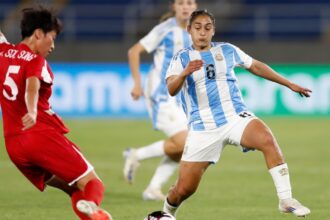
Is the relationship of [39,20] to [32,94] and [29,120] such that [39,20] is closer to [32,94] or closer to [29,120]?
[32,94]

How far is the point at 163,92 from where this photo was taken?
34.8ft

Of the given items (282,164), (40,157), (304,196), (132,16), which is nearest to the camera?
(40,157)

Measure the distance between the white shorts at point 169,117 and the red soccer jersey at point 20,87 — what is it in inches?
147

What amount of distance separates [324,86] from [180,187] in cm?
1343

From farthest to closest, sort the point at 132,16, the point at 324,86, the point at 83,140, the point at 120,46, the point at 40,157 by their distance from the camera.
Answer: the point at 132,16 → the point at 120,46 → the point at 324,86 → the point at 83,140 → the point at 40,157

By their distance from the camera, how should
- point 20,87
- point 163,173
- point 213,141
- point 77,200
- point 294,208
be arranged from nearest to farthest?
1. point 20,87
2. point 77,200
3. point 294,208
4. point 213,141
5. point 163,173

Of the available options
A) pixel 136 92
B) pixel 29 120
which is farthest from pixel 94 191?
pixel 136 92

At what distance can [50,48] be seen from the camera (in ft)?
22.1

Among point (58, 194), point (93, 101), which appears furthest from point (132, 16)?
point (58, 194)

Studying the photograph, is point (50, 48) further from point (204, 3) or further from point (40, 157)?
point (204, 3)

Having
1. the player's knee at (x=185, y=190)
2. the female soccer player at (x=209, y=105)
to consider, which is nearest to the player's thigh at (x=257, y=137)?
the female soccer player at (x=209, y=105)

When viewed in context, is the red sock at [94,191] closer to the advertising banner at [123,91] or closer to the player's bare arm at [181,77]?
the player's bare arm at [181,77]

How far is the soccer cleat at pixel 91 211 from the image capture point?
20.8 feet

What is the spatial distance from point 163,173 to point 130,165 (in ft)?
2.11
